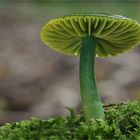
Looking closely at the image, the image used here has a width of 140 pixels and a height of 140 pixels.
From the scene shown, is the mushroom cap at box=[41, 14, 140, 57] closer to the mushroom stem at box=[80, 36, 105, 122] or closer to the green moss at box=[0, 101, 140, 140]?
the mushroom stem at box=[80, 36, 105, 122]

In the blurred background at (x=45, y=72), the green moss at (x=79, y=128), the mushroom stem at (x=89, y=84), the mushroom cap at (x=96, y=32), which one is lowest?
the green moss at (x=79, y=128)

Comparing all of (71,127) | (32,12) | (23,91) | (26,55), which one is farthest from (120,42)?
(32,12)

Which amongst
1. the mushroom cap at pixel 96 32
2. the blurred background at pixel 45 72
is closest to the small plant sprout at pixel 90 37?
the mushroom cap at pixel 96 32

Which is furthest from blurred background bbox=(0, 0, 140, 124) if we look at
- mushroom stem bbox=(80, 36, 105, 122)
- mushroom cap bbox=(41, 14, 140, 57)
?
mushroom stem bbox=(80, 36, 105, 122)

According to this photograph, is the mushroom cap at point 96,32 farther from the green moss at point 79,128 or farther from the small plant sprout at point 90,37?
the green moss at point 79,128

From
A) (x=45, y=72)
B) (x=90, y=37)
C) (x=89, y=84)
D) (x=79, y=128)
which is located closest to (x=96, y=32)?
(x=90, y=37)

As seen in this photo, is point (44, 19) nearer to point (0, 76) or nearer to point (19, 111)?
point (0, 76)

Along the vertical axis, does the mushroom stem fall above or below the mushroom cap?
below
